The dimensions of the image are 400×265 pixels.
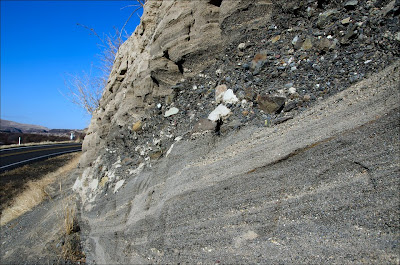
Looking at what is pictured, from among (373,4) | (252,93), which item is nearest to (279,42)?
(252,93)

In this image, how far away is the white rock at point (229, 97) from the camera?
12.3 feet

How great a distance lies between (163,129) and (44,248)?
9.06 ft

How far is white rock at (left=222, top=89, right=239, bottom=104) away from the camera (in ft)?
12.3

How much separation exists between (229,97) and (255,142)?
96cm

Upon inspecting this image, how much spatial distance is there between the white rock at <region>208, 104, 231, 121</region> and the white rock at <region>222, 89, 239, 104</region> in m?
0.10

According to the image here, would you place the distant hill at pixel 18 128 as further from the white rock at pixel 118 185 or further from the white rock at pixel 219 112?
the white rock at pixel 219 112

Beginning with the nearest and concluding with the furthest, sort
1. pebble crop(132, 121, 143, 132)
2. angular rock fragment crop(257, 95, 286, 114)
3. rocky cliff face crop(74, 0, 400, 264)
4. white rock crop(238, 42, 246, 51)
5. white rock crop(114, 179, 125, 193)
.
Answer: rocky cliff face crop(74, 0, 400, 264) → angular rock fragment crop(257, 95, 286, 114) → white rock crop(238, 42, 246, 51) → white rock crop(114, 179, 125, 193) → pebble crop(132, 121, 143, 132)

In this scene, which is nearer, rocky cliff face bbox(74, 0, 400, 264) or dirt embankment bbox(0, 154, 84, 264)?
rocky cliff face bbox(74, 0, 400, 264)

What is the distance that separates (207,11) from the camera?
4656 millimetres

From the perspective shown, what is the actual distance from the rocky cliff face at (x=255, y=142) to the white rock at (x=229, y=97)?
0.02 m

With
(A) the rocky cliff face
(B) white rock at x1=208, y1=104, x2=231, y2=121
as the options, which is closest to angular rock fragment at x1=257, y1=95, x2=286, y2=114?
(A) the rocky cliff face

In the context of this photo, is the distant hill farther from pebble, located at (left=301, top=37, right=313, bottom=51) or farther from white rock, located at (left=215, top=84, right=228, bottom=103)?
pebble, located at (left=301, top=37, right=313, bottom=51)

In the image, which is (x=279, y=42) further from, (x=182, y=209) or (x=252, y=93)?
(x=182, y=209)

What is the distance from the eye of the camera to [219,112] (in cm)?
375
